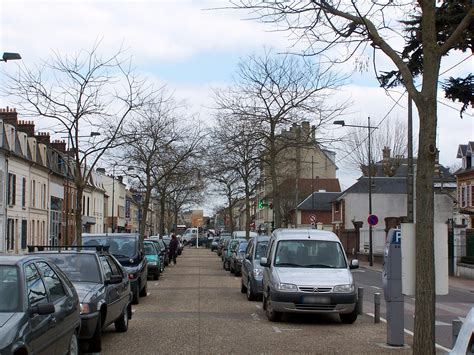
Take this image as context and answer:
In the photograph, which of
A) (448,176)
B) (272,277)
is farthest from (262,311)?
(448,176)

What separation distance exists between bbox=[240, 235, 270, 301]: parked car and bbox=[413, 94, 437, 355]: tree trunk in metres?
9.87

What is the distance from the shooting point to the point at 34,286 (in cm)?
696

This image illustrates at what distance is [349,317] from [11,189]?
30.8 metres

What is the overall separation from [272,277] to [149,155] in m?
24.6

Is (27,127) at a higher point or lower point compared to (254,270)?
higher

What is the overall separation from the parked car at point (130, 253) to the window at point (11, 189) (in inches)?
878

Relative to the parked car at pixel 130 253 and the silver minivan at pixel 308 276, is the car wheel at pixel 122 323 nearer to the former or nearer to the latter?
the silver minivan at pixel 308 276

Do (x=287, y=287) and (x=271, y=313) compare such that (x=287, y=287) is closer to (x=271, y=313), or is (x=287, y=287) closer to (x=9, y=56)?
(x=271, y=313)

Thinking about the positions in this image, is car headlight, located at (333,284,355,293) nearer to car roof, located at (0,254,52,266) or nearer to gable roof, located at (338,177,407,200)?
car roof, located at (0,254,52,266)

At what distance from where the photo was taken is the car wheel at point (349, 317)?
42.3 ft

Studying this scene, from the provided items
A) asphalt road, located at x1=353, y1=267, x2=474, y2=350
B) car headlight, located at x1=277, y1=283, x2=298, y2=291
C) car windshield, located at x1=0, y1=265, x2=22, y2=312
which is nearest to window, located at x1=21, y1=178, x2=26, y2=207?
asphalt road, located at x1=353, y1=267, x2=474, y2=350

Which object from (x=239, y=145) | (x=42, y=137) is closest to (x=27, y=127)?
(x=42, y=137)

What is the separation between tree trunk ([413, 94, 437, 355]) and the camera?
23.0 feet

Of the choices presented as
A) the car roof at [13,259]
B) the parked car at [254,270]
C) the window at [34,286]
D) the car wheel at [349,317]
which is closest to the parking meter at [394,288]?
the car wheel at [349,317]
